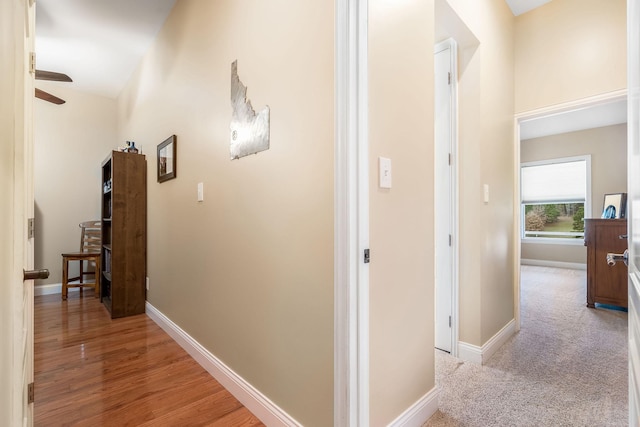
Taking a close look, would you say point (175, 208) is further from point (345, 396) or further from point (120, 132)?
point (120, 132)

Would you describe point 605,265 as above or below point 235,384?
above

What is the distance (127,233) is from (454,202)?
3.07 m

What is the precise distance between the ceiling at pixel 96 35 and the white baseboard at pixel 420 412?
11.2ft

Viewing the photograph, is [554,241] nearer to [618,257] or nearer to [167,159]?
[618,257]

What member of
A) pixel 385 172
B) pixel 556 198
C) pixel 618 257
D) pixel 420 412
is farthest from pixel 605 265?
pixel 385 172

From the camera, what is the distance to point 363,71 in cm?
114

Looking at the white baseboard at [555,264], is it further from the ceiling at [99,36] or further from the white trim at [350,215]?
the white trim at [350,215]

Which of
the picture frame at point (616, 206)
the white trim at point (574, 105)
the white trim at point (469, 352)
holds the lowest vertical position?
the white trim at point (469, 352)

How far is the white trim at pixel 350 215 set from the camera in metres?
1.10

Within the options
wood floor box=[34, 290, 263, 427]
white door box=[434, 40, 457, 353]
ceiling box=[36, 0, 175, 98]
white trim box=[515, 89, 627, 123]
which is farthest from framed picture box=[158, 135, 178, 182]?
white trim box=[515, 89, 627, 123]

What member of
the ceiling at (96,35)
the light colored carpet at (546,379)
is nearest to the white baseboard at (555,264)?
the light colored carpet at (546,379)

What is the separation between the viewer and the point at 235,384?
5.59 feet

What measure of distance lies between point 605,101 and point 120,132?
542 cm

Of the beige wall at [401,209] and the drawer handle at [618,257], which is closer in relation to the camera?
the drawer handle at [618,257]
